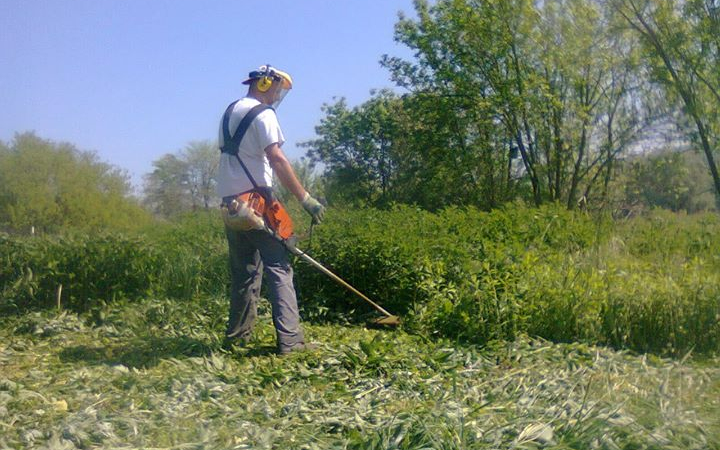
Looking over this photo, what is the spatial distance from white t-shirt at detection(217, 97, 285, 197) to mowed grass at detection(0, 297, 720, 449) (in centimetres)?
114

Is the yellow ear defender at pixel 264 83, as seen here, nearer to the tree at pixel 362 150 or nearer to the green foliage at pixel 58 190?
the green foliage at pixel 58 190

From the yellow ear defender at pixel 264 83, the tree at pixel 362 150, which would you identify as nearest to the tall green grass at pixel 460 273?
the yellow ear defender at pixel 264 83

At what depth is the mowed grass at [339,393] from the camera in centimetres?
333

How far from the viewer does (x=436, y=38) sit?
60.0ft

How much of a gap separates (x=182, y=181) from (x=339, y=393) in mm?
12518

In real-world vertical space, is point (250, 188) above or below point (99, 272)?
above

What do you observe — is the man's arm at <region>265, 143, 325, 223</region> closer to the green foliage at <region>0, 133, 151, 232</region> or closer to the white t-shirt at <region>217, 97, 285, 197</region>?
the white t-shirt at <region>217, 97, 285, 197</region>

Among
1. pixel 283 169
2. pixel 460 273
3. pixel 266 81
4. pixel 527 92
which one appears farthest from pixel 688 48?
pixel 283 169

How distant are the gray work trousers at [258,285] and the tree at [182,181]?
8480 mm

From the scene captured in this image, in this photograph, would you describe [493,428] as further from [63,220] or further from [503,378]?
[63,220]

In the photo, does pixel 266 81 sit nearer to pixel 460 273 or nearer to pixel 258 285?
pixel 258 285

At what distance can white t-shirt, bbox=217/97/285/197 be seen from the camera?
521cm

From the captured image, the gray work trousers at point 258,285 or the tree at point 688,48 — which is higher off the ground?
the tree at point 688,48

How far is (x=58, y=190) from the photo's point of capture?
12.9m
